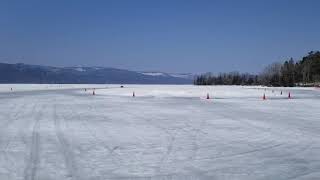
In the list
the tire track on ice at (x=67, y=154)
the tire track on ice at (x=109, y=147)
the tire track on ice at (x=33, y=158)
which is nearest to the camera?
the tire track on ice at (x=33, y=158)

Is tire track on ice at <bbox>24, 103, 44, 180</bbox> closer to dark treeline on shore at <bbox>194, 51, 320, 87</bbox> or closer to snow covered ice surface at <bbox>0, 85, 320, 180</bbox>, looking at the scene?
snow covered ice surface at <bbox>0, 85, 320, 180</bbox>

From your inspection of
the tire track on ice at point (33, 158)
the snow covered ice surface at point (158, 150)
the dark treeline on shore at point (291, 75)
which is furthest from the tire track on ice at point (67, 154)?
the dark treeline on shore at point (291, 75)

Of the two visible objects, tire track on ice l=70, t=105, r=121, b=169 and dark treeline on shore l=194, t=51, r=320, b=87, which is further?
dark treeline on shore l=194, t=51, r=320, b=87

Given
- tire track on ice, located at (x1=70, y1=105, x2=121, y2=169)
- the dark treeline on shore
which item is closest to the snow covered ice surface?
tire track on ice, located at (x1=70, y1=105, x2=121, y2=169)

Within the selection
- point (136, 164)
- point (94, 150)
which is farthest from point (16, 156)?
point (136, 164)

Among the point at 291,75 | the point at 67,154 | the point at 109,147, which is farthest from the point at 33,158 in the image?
the point at 291,75

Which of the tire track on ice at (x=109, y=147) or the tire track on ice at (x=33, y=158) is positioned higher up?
the tire track on ice at (x=33, y=158)

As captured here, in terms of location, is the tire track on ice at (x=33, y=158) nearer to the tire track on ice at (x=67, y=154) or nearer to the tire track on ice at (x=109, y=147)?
the tire track on ice at (x=67, y=154)

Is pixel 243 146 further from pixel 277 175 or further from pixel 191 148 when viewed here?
pixel 277 175

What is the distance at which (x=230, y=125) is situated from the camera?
16547 millimetres

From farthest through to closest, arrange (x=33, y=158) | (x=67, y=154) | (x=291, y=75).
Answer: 1. (x=291, y=75)
2. (x=67, y=154)
3. (x=33, y=158)

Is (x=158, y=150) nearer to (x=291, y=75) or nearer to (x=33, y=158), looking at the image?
(x=33, y=158)

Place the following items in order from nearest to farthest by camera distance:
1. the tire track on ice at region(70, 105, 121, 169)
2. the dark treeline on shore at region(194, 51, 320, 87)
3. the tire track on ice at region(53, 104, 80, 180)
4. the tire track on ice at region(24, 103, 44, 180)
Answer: the tire track on ice at region(24, 103, 44, 180) → the tire track on ice at region(53, 104, 80, 180) → the tire track on ice at region(70, 105, 121, 169) → the dark treeline on shore at region(194, 51, 320, 87)

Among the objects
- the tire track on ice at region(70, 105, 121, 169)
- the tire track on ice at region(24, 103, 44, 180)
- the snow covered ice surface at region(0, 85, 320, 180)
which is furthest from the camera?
the tire track on ice at region(70, 105, 121, 169)
